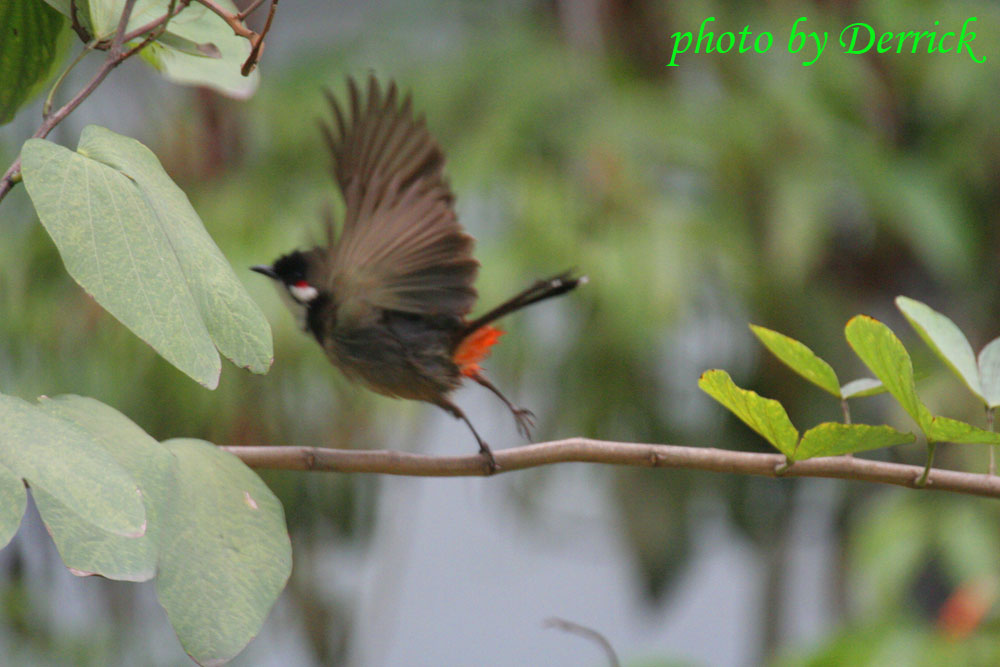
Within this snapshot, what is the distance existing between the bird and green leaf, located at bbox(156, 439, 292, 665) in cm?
36

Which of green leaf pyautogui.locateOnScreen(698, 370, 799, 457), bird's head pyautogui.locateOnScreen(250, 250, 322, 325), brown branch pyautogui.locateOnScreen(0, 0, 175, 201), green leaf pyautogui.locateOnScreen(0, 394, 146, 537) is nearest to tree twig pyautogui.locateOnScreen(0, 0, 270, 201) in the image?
brown branch pyautogui.locateOnScreen(0, 0, 175, 201)

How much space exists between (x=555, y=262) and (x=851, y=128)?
0.89m

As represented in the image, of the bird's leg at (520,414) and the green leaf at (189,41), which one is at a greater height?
the green leaf at (189,41)

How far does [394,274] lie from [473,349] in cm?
21

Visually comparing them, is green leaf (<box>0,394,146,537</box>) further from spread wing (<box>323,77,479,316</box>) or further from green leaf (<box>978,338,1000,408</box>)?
spread wing (<box>323,77,479,316</box>)

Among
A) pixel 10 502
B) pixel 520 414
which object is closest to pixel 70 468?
pixel 10 502

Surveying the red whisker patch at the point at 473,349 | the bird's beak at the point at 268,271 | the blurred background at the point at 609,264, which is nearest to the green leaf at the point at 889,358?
the red whisker patch at the point at 473,349

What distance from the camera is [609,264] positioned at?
219 centimetres

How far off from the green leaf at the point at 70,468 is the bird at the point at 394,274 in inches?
19.0

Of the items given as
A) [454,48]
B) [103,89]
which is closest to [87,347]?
[103,89]

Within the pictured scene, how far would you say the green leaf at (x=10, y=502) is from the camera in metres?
0.38

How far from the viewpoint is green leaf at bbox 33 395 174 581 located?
1.38ft

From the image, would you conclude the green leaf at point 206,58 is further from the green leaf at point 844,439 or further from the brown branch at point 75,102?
the green leaf at point 844,439

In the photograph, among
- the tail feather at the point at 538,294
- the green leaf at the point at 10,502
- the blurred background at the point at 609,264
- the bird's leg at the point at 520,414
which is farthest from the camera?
the blurred background at the point at 609,264
